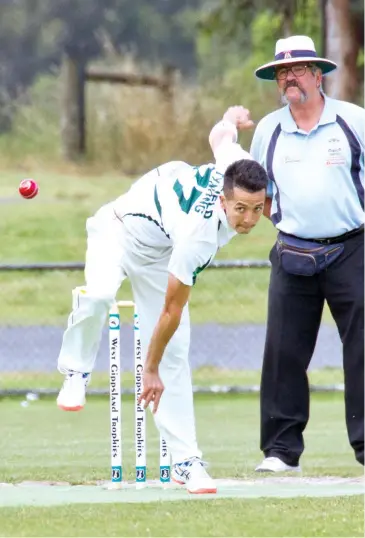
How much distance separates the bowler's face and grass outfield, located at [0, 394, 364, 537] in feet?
4.35

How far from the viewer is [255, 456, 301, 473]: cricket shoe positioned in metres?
9.67

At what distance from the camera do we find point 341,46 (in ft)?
71.1

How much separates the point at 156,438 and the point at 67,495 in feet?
9.98

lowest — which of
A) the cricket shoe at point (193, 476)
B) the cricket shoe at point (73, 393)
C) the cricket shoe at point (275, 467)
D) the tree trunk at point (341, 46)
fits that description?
the cricket shoe at point (275, 467)

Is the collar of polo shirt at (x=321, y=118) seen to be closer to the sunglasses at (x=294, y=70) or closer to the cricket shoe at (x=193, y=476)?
the sunglasses at (x=294, y=70)

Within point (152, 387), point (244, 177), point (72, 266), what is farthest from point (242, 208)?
point (72, 266)

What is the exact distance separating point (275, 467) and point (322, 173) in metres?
1.74

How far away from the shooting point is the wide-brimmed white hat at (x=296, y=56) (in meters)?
9.27

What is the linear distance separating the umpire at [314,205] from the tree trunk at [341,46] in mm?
11828

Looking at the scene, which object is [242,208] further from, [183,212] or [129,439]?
[129,439]

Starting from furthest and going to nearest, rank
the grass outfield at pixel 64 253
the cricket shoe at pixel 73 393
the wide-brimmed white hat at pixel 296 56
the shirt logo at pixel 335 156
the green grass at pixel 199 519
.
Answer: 1. the grass outfield at pixel 64 253
2. the wide-brimmed white hat at pixel 296 56
3. the shirt logo at pixel 335 156
4. the cricket shoe at pixel 73 393
5. the green grass at pixel 199 519

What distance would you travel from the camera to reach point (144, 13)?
145 ft

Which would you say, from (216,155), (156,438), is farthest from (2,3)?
(216,155)

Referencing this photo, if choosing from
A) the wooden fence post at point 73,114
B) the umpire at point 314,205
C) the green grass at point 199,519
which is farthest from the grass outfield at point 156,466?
the wooden fence post at point 73,114
